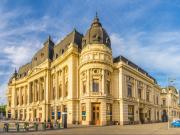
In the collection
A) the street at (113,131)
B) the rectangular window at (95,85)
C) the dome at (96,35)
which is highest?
the dome at (96,35)

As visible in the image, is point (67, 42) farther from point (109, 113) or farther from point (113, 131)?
point (113, 131)

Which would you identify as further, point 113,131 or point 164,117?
point 164,117

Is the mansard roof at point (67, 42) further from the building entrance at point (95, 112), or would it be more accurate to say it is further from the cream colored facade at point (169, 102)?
the cream colored facade at point (169, 102)

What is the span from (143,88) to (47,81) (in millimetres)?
28393

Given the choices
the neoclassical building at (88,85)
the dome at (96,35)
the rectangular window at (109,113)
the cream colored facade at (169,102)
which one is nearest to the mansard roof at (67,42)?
the neoclassical building at (88,85)

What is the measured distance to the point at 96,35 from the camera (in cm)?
6775

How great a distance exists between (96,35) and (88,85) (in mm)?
11718

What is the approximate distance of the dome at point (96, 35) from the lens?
67.2 metres

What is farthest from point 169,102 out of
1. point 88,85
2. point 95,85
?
point 88,85

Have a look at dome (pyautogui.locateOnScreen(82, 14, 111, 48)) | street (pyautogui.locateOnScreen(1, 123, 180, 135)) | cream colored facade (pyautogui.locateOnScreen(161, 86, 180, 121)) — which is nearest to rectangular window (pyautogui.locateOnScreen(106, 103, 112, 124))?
dome (pyautogui.locateOnScreen(82, 14, 111, 48))

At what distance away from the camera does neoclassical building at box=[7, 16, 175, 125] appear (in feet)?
214

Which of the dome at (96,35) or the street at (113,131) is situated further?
the dome at (96,35)

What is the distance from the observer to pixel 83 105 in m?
66.1

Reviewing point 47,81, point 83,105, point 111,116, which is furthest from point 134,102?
point 47,81
